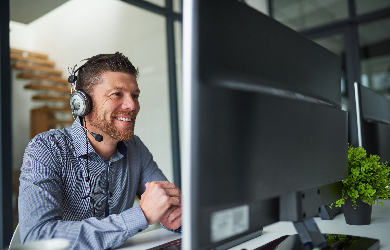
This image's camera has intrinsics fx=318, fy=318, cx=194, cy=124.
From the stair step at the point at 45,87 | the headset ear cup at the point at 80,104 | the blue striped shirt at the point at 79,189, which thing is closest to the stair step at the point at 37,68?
the stair step at the point at 45,87

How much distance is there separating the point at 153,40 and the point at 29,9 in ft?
4.44

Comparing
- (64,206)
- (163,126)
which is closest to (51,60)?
(163,126)

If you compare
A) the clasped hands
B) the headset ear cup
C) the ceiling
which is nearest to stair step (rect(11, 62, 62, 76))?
the ceiling

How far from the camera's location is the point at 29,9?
99.4 inches

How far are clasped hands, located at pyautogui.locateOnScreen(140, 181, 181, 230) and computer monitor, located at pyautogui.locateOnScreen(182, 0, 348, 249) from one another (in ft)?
1.35

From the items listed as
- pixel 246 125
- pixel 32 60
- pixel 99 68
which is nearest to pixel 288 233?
pixel 246 125

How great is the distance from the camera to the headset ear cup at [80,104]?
1.34 m

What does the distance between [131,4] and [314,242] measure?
10.2 ft

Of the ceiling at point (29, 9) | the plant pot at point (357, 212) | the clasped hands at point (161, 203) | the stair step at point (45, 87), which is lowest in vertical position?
the plant pot at point (357, 212)

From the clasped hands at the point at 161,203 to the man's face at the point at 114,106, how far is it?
451 millimetres

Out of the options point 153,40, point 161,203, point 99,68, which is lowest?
point 161,203

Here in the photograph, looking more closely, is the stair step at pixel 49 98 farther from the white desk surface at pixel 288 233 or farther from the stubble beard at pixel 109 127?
the white desk surface at pixel 288 233

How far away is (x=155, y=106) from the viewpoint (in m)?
3.57

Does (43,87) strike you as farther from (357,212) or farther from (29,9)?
(357,212)
